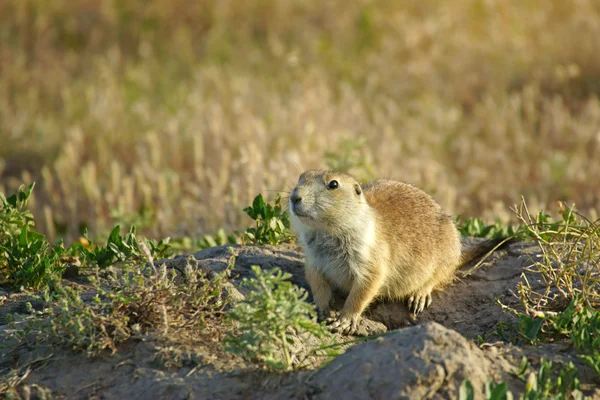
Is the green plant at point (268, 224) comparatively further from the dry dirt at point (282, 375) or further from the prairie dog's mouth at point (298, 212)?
the dry dirt at point (282, 375)

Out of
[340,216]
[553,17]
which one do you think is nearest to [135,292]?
[340,216]

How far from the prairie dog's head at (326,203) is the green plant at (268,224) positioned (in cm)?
49

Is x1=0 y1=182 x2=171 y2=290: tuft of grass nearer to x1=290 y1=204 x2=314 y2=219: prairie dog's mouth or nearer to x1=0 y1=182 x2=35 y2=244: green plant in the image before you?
x1=0 y1=182 x2=35 y2=244: green plant

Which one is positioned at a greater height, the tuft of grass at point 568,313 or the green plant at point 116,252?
the green plant at point 116,252

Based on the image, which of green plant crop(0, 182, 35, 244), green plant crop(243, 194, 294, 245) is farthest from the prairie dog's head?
green plant crop(0, 182, 35, 244)

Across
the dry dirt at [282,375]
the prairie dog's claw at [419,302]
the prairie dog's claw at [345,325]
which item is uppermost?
the dry dirt at [282,375]

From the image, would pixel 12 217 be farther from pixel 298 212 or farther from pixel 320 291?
pixel 320 291

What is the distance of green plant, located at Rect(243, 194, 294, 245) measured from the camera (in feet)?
15.5

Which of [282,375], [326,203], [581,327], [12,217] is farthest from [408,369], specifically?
[12,217]

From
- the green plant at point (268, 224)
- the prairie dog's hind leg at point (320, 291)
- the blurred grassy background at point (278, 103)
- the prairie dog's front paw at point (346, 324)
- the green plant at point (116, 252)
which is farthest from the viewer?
the blurred grassy background at point (278, 103)

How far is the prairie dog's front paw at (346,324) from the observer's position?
4047 mm

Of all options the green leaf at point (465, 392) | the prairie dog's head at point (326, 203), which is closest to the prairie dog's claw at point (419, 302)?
the prairie dog's head at point (326, 203)

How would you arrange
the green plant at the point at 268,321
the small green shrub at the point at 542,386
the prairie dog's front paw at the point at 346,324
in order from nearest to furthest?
the small green shrub at the point at 542,386
the green plant at the point at 268,321
the prairie dog's front paw at the point at 346,324

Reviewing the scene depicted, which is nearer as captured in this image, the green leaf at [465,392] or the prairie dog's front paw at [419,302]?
the green leaf at [465,392]
